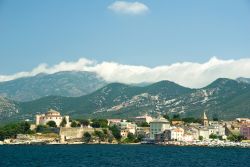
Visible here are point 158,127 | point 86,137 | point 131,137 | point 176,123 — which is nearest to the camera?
point 86,137

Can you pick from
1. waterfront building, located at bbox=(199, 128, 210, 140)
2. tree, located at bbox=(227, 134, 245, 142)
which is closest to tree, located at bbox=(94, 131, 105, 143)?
waterfront building, located at bbox=(199, 128, 210, 140)

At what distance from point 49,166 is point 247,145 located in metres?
94.0

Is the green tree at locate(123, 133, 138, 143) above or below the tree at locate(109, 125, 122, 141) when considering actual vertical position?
below

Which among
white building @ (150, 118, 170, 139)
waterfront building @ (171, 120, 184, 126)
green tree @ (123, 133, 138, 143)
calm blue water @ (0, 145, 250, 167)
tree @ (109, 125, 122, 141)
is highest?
waterfront building @ (171, 120, 184, 126)

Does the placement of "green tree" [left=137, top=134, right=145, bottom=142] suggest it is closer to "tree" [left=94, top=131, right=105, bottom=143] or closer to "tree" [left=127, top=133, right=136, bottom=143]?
"tree" [left=127, top=133, right=136, bottom=143]

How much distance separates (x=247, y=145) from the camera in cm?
15325

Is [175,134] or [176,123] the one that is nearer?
[175,134]

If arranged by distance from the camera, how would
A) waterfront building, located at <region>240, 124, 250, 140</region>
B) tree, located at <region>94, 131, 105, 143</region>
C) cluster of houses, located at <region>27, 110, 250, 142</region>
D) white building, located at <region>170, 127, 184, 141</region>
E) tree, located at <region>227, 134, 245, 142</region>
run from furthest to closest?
waterfront building, located at <region>240, 124, 250, 140</region>
tree, located at <region>227, 134, 245, 142</region>
cluster of houses, located at <region>27, 110, 250, 142</region>
white building, located at <region>170, 127, 184, 141</region>
tree, located at <region>94, 131, 105, 143</region>

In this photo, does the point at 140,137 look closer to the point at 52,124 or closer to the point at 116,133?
the point at 116,133

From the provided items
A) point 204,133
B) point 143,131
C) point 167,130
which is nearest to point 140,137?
point 143,131

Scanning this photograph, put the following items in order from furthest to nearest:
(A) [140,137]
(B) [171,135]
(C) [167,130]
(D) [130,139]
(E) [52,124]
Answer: (A) [140,137] → (E) [52,124] → (C) [167,130] → (D) [130,139] → (B) [171,135]

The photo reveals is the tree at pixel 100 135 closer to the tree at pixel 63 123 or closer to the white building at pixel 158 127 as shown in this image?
the tree at pixel 63 123

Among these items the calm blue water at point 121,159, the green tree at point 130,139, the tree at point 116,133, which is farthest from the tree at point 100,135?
Answer: the calm blue water at point 121,159

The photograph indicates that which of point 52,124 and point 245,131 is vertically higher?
point 52,124
